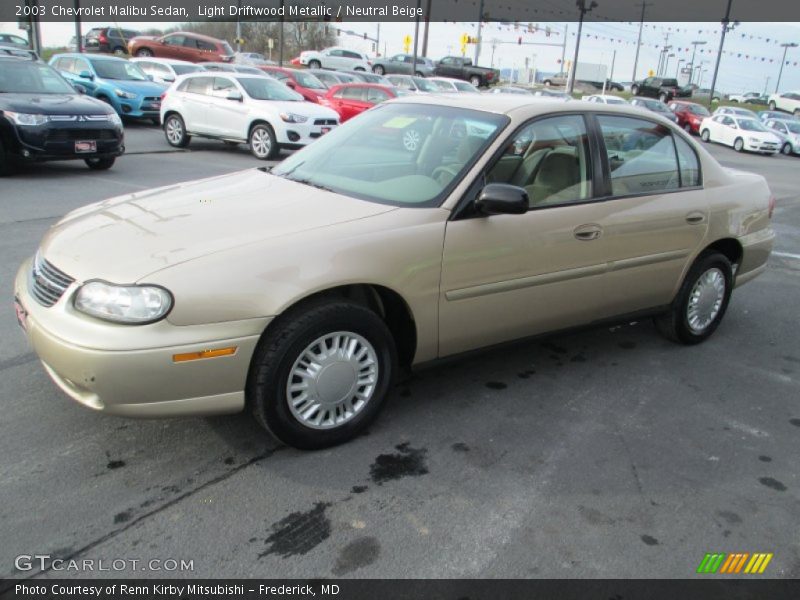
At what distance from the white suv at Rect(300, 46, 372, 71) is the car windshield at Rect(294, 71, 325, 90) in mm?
19262

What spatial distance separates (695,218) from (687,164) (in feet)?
1.29

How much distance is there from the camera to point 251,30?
208 feet

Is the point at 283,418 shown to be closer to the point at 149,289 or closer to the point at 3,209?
the point at 149,289

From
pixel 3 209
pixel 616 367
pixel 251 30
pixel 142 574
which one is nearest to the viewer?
pixel 142 574

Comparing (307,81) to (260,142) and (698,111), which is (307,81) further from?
(698,111)

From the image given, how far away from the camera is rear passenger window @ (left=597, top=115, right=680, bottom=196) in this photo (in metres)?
4.14

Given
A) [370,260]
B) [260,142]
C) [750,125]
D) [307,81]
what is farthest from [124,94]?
[750,125]

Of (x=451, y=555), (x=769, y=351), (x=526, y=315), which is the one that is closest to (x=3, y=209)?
(x=526, y=315)

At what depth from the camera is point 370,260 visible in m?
3.12

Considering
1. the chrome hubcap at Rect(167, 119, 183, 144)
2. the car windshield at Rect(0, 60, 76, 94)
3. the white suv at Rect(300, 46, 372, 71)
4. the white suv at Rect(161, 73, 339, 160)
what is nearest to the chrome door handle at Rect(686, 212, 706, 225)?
the car windshield at Rect(0, 60, 76, 94)

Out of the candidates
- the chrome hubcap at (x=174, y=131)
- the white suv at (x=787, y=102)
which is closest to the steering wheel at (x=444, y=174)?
the chrome hubcap at (x=174, y=131)

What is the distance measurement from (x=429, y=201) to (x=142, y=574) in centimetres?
208

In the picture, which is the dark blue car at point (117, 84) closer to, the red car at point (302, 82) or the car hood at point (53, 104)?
the red car at point (302, 82)

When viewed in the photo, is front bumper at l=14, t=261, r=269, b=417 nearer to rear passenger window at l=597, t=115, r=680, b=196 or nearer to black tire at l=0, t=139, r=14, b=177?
rear passenger window at l=597, t=115, r=680, b=196
